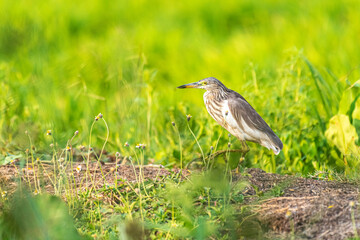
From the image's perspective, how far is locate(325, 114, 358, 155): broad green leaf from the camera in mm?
4637

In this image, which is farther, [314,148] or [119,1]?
[119,1]

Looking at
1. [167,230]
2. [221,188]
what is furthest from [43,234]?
[221,188]

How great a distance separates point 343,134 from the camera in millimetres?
4703

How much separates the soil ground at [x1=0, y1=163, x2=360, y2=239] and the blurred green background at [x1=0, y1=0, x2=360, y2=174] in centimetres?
51

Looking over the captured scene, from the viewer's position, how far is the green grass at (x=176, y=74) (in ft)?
16.3

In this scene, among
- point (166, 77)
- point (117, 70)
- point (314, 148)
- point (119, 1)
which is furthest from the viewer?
point (119, 1)

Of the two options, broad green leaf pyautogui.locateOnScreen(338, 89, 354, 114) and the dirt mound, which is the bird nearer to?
the dirt mound

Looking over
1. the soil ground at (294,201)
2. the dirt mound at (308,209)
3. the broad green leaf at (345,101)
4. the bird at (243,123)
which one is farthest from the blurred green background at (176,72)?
the dirt mound at (308,209)

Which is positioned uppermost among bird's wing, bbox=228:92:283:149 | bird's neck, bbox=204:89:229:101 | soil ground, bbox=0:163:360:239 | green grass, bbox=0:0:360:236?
bird's neck, bbox=204:89:229:101

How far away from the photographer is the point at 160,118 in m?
6.07

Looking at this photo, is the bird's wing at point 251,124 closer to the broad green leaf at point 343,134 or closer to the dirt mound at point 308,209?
the dirt mound at point 308,209

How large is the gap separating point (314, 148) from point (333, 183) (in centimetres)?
127

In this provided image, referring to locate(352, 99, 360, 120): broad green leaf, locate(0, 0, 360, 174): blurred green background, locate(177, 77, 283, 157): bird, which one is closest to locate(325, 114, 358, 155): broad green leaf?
locate(0, 0, 360, 174): blurred green background

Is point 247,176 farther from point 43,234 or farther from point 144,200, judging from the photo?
point 43,234
